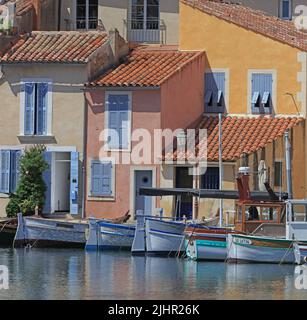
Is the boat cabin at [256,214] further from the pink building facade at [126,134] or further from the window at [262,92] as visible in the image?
the window at [262,92]

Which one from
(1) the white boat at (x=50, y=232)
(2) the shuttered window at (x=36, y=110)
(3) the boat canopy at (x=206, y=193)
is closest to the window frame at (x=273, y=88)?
(3) the boat canopy at (x=206, y=193)

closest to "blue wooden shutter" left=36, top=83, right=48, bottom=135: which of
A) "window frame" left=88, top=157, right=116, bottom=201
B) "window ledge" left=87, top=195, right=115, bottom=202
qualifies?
"window frame" left=88, top=157, right=116, bottom=201

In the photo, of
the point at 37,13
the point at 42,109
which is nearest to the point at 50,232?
the point at 42,109

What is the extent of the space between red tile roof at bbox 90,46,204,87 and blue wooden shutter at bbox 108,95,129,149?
61 cm

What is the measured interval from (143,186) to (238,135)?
160 inches

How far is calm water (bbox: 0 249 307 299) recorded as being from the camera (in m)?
40.2

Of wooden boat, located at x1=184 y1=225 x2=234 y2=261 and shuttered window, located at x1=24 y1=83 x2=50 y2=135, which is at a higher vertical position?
shuttered window, located at x1=24 y1=83 x2=50 y2=135

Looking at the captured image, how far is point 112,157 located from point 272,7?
10761mm

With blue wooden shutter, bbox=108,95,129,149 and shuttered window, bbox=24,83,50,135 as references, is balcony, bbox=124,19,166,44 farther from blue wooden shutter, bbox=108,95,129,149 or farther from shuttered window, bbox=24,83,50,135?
shuttered window, bbox=24,83,50,135

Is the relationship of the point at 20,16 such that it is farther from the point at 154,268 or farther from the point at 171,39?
the point at 154,268

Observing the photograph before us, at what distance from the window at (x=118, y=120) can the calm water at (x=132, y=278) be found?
548 cm

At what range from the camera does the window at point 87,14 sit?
6097 cm

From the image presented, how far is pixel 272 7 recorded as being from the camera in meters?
61.8
